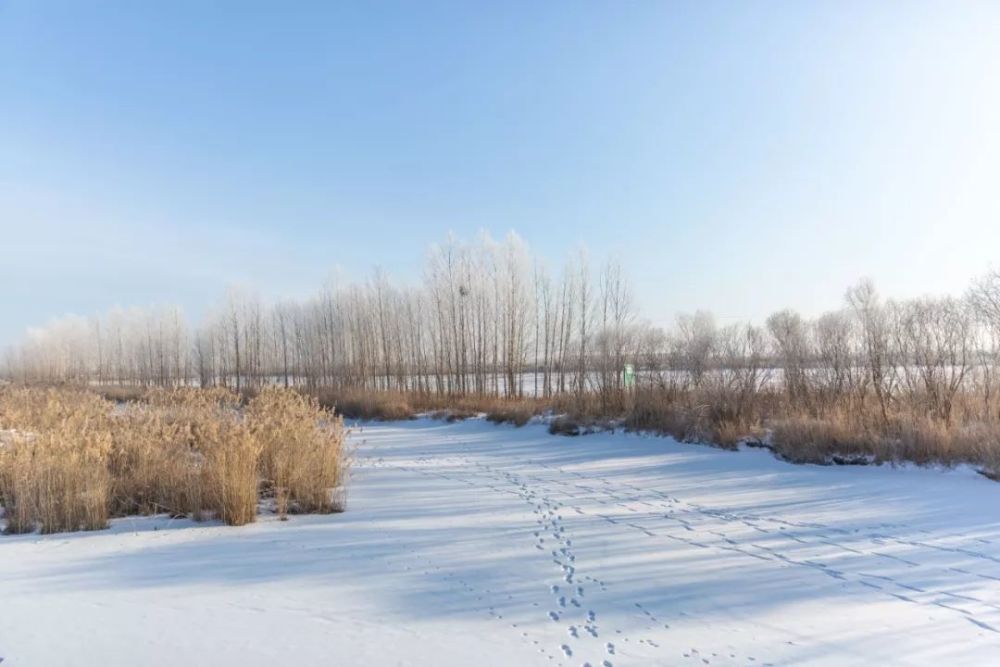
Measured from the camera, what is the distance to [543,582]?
14.3ft

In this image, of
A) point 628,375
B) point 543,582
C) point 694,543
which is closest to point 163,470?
point 543,582

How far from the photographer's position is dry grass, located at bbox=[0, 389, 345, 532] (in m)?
5.84

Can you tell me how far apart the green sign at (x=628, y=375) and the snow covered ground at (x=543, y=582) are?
27.5 feet

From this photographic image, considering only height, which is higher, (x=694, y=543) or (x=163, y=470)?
(x=163, y=470)

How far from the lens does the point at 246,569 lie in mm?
4605

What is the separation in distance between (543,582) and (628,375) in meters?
12.4

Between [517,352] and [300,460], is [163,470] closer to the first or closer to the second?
[300,460]

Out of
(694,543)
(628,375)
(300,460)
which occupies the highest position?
(628,375)

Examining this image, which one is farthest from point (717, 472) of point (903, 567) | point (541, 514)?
point (903, 567)

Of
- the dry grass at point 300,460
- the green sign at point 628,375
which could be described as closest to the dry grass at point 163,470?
the dry grass at point 300,460

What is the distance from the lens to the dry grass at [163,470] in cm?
584

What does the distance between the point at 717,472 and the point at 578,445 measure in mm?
4462

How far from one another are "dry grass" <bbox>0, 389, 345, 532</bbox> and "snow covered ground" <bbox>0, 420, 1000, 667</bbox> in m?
0.30

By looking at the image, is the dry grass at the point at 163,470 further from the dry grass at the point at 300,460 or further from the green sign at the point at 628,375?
the green sign at the point at 628,375
